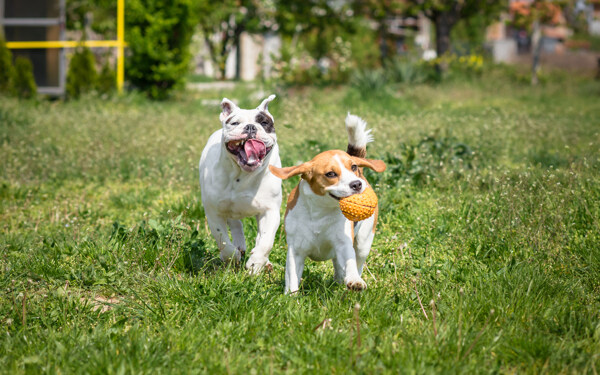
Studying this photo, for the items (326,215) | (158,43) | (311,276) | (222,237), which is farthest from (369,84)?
(326,215)

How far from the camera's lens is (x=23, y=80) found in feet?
44.5

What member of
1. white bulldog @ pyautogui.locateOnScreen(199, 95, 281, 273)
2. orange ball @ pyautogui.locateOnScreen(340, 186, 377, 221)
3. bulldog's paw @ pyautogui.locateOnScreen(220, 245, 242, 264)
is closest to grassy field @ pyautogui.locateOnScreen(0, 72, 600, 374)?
bulldog's paw @ pyautogui.locateOnScreen(220, 245, 242, 264)

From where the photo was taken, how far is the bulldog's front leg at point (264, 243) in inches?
163

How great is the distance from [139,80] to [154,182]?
359 inches

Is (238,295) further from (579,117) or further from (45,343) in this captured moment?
(579,117)

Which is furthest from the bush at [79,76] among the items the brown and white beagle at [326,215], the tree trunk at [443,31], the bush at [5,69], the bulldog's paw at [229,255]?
the brown and white beagle at [326,215]

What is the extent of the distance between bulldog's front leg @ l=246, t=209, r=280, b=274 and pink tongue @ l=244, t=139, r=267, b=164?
471mm

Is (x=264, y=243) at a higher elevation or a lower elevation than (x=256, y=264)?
higher

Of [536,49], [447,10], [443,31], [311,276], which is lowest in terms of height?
[311,276]

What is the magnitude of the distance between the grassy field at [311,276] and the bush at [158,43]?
7.37m

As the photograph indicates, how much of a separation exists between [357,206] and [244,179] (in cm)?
114

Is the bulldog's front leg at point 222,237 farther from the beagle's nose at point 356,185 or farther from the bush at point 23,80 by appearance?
the bush at point 23,80

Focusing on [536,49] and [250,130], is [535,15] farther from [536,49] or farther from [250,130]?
[250,130]

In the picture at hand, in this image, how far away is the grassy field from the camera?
2963 millimetres
